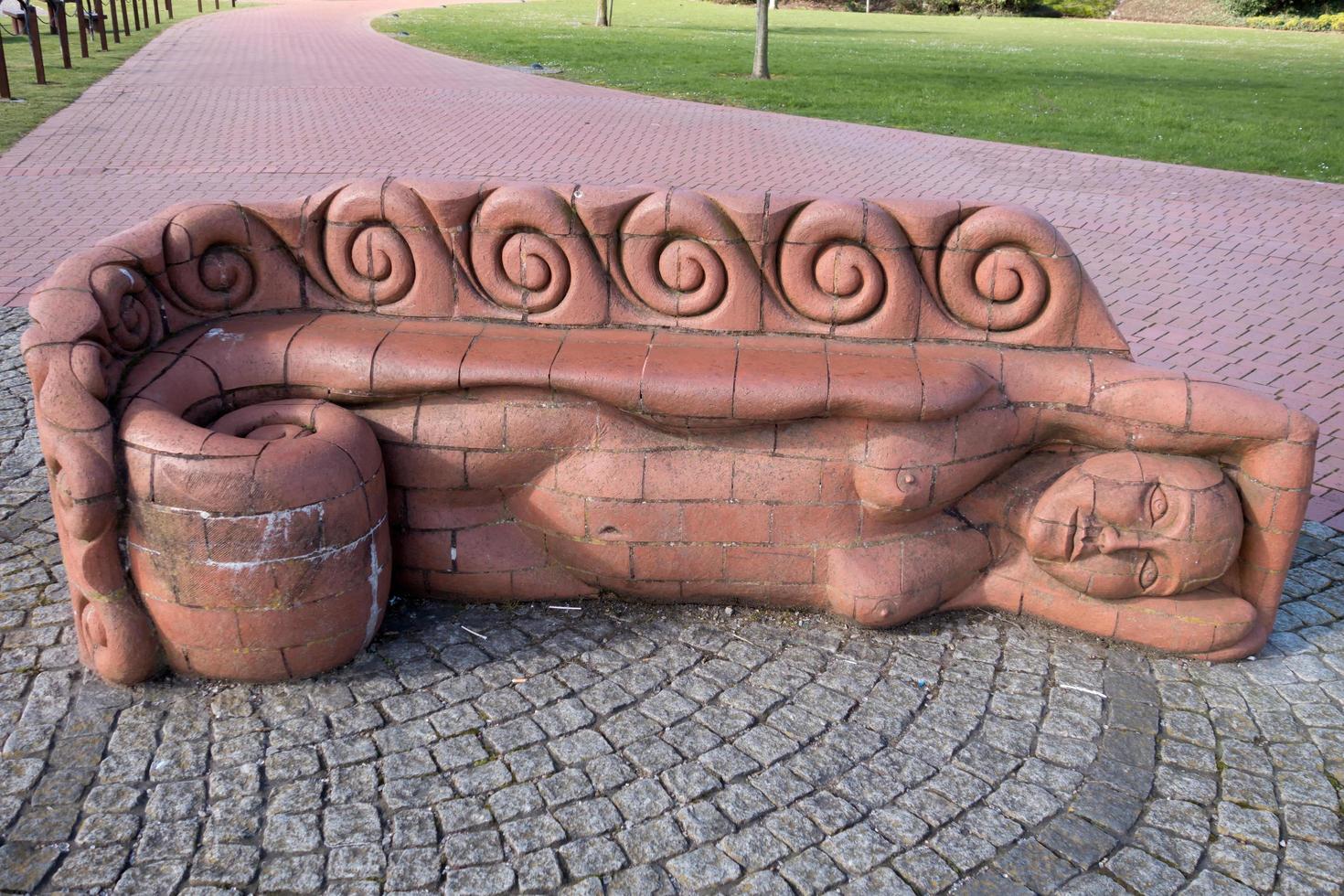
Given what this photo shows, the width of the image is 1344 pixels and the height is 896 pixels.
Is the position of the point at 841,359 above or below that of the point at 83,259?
below

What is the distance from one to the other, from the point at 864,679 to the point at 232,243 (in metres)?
2.73

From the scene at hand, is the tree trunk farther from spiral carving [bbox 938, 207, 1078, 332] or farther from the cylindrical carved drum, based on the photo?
the cylindrical carved drum

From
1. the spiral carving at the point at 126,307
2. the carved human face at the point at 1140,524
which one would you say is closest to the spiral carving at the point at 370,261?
the spiral carving at the point at 126,307

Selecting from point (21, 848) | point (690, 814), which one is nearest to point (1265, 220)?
point (690, 814)

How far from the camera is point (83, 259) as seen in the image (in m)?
3.54

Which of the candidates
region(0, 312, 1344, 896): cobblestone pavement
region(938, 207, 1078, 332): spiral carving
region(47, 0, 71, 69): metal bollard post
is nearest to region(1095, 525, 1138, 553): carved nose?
region(0, 312, 1344, 896): cobblestone pavement

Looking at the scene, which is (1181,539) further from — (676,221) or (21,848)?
(21,848)

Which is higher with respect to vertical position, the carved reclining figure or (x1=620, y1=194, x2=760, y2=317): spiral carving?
(x1=620, y1=194, x2=760, y2=317): spiral carving

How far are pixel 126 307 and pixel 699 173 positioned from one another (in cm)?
832

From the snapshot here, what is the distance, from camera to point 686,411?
364cm

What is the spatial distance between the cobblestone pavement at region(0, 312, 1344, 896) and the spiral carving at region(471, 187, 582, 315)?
116cm

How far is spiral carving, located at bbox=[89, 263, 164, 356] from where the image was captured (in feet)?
11.5

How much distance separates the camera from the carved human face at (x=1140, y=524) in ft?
12.0

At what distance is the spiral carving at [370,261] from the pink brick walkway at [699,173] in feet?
13.9
